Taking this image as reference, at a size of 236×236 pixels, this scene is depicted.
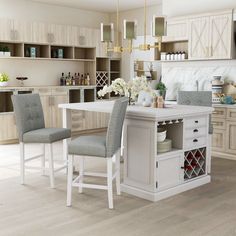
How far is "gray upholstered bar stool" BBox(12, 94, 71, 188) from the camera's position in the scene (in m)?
4.24

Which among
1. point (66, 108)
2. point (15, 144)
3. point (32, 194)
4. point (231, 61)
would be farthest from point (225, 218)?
point (15, 144)

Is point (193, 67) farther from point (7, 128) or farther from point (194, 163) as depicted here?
point (7, 128)

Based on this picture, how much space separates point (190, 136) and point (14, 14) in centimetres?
483

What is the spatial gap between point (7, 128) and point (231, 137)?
3.89 m

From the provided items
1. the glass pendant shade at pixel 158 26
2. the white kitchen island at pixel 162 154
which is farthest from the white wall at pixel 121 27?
the white kitchen island at pixel 162 154

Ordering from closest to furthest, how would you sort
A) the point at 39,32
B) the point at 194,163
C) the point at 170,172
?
1. the point at 170,172
2. the point at 194,163
3. the point at 39,32

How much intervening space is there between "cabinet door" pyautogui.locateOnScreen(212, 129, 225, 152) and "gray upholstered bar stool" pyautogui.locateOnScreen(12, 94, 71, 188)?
2.47 m

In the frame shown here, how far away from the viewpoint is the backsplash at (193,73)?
6199 mm

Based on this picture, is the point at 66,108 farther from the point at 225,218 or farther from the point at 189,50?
the point at 189,50

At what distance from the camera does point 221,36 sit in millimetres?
5945

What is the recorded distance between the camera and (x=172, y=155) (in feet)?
13.0

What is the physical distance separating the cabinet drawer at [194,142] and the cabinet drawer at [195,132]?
36mm

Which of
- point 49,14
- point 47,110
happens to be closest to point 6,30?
point 49,14

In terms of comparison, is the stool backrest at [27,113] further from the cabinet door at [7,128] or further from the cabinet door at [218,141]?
the cabinet door at [218,141]
